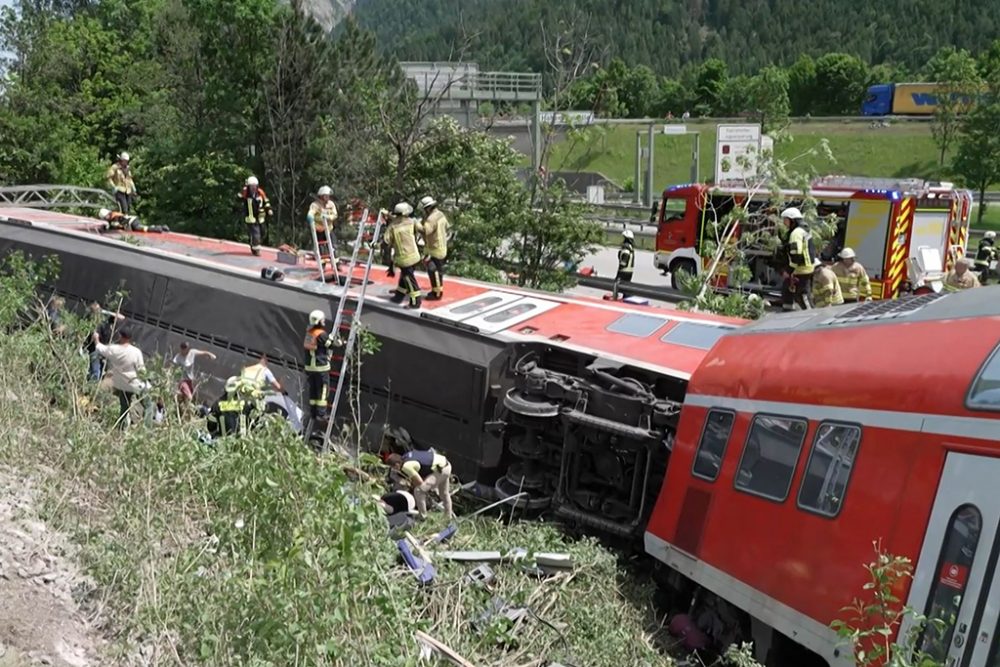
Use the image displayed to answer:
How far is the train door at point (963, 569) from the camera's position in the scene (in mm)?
4098

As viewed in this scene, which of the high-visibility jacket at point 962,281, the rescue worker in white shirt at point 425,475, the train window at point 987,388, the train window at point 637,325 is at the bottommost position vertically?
the rescue worker in white shirt at point 425,475

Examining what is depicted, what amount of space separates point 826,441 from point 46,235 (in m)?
13.7

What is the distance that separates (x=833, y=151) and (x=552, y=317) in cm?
5255

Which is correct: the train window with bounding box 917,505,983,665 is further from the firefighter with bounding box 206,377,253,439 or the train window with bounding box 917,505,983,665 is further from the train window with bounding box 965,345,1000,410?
the firefighter with bounding box 206,377,253,439

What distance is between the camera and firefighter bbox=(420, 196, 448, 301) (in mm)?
10281

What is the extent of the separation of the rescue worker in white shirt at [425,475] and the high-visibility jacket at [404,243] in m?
2.76

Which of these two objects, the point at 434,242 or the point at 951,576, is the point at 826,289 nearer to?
the point at 434,242

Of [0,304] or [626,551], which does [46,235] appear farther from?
[626,551]

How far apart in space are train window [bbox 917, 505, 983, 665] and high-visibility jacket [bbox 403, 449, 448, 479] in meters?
4.49

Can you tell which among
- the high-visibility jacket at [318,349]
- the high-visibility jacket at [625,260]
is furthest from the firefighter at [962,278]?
the high-visibility jacket at [318,349]

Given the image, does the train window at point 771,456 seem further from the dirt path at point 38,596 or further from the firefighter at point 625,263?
the firefighter at point 625,263

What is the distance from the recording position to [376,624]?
14.8 feet

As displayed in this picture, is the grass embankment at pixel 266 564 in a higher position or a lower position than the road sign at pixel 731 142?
lower

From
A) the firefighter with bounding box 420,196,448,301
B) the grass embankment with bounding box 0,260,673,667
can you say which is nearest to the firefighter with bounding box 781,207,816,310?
the firefighter with bounding box 420,196,448,301
